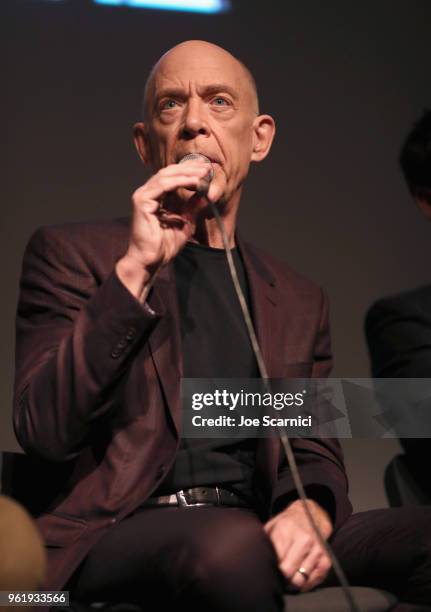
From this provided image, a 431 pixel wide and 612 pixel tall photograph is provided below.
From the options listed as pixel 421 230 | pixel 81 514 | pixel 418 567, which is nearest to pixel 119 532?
pixel 81 514

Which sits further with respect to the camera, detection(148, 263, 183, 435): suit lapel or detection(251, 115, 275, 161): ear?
detection(251, 115, 275, 161): ear

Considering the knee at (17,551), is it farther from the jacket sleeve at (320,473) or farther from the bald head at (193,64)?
the bald head at (193,64)

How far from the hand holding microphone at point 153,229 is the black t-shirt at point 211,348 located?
262 millimetres

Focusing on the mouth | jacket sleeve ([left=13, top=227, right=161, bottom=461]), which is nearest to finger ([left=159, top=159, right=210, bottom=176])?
jacket sleeve ([left=13, top=227, right=161, bottom=461])

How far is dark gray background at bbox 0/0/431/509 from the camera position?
2504 mm

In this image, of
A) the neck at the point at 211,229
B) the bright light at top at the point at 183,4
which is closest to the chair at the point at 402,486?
the neck at the point at 211,229

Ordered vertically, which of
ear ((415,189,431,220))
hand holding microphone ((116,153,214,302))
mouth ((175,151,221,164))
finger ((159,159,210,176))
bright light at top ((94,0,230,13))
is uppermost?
bright light at top ((94,0,230,13))

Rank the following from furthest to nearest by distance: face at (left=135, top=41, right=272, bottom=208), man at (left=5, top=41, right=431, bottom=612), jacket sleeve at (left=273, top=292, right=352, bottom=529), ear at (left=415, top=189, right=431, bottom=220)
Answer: ear at (left=415, top=189, right=431, bottom=220)
face at (left=135, top=41, right=272, bottom=208)
jacket sleeve at (left=273, top=292, right=352, bottom=529)
man at (left=5, top=41, right=431, bottom=612)

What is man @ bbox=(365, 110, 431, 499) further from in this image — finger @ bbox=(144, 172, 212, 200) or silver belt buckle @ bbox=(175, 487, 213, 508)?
finger @ bbox=(144, 172, 212, 200)

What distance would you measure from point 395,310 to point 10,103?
107 centimetres

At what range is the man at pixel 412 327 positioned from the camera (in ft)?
7.02

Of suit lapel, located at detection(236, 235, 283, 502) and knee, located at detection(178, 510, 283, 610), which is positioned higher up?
suit lapel, located at detection(236, 235, 283, 502)

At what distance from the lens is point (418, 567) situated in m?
1.69

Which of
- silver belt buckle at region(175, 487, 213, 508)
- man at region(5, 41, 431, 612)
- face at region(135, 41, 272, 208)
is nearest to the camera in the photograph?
man at region(5, 41, 431, 612)
